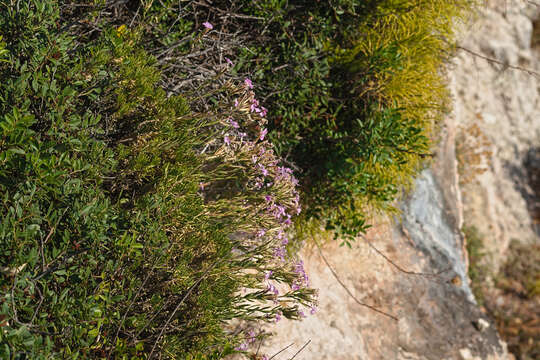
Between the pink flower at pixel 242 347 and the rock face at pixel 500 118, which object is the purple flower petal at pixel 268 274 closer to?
the pink flower at pixel 242 347

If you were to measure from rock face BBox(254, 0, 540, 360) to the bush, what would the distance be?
104 centimetres

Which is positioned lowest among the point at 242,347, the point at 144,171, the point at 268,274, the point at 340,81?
the point at 242,347

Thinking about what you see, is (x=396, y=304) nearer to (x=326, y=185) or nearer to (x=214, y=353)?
(x=326, y=185)

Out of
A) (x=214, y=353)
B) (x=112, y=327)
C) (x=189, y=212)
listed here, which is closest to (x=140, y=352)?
(x=112, y=327)

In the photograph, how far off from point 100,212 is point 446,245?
4.48 meters

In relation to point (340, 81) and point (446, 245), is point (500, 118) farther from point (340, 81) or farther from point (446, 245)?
point (340, 81)

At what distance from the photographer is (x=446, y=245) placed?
16.8ft

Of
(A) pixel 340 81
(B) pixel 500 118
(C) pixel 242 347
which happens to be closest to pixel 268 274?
(C) pixel 242 347

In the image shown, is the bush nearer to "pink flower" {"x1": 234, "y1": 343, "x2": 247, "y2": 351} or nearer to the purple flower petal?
the purple flower petal

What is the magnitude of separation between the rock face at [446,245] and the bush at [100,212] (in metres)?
1.04

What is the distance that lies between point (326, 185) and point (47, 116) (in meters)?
2.24

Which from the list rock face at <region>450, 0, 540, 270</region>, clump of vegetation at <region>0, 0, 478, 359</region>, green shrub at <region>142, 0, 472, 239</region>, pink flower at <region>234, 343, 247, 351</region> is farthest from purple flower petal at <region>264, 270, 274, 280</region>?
rock face at <region>450, 0, 540, 270</region>

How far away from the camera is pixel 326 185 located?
3439mm

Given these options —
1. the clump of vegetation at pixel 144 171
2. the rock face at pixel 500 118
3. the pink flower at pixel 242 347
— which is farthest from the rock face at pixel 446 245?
the clump of vegetation at pixel 144 171
